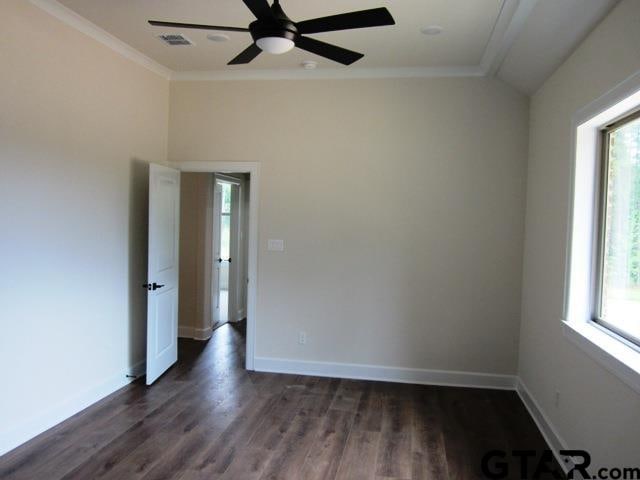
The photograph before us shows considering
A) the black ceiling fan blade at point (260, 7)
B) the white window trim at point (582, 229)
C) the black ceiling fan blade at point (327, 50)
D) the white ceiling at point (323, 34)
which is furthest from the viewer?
the white ceiling at point (323, 34)

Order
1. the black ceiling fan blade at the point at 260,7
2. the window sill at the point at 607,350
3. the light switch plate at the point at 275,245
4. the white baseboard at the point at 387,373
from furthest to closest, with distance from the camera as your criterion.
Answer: the light switch plate at the point at 275,245
the white baseboard at the point at 387,373
the window sill at the point at 607,350
the black ceiling fan blade at the point at 260,7

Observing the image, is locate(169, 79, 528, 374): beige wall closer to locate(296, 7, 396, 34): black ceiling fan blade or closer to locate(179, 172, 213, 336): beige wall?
locate(179, 172, 213, 336): beige wall

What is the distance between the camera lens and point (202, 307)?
18.6 ft

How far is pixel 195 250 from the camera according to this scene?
572cm

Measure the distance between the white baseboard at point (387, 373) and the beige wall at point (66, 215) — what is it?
1.39 meters

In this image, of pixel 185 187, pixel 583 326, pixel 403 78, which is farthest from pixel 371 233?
pixel 185 187

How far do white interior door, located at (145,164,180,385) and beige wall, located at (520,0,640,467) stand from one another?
130 inches

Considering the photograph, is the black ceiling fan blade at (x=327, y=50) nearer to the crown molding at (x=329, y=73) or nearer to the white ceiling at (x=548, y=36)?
the white ceiling at (x=548, y=36)

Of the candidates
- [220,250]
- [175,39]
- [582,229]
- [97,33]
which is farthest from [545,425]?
[97,33]

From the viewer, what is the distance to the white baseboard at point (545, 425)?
289 centimetres

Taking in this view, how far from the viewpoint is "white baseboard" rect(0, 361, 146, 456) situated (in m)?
2.94

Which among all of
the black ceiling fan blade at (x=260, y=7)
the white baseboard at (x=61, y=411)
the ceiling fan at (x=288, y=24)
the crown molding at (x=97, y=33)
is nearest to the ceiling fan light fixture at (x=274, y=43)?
the ceiling fan at (x=288, y=24)

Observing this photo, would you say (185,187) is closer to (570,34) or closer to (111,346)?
(111,346)

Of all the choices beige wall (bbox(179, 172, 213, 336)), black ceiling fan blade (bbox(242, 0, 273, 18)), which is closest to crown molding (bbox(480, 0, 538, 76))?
black ceiling fan blade (bbox(242, 0, 273, 18))
